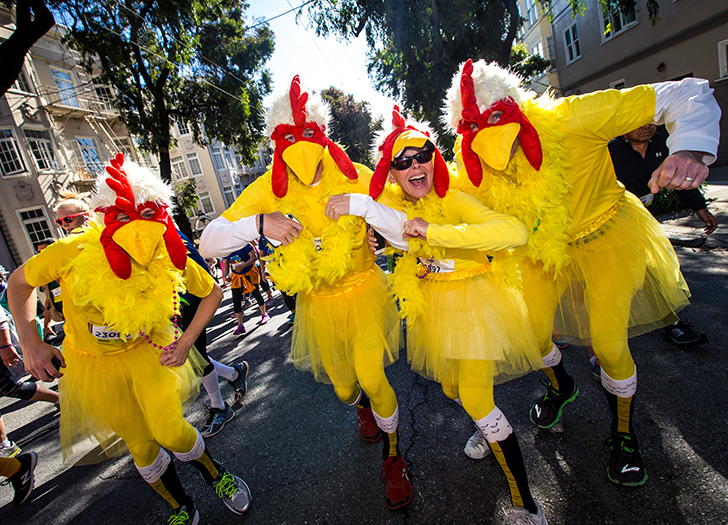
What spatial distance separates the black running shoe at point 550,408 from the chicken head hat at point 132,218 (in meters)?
2.46

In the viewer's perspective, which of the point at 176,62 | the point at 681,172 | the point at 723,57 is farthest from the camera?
the point at 176,62

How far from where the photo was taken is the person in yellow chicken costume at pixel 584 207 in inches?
71.5

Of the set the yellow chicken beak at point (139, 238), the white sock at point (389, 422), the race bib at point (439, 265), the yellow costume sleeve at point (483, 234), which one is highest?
the yellow chicken beak at point (139, 238)

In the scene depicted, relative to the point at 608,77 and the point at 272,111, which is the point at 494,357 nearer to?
the point at 272,111

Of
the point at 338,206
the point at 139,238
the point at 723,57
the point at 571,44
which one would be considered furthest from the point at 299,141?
the point at 571,44

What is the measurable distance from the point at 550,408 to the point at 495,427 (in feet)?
3.01

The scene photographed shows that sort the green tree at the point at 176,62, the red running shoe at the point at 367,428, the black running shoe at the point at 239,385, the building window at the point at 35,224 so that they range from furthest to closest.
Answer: the building window at the point at 35,224 < the green tree at the point at 176,62 < the black running shoe at the point at 239,385 < the red running shoe at the point at 367,428

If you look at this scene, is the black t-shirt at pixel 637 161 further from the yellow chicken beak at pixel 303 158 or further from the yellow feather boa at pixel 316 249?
the yellow chicken beak at pixel 303 158

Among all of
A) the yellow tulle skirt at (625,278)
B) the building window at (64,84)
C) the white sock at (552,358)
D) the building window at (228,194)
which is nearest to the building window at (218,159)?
the building window at (228,194)

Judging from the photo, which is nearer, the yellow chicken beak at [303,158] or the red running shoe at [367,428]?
the yellow chicken beak at [303,158]

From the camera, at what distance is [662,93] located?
169cm

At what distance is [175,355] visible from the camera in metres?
2.08

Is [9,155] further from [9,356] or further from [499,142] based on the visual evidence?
[499,142]

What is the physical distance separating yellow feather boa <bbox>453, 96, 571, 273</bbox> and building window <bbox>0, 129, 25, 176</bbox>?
20258 millimetres
